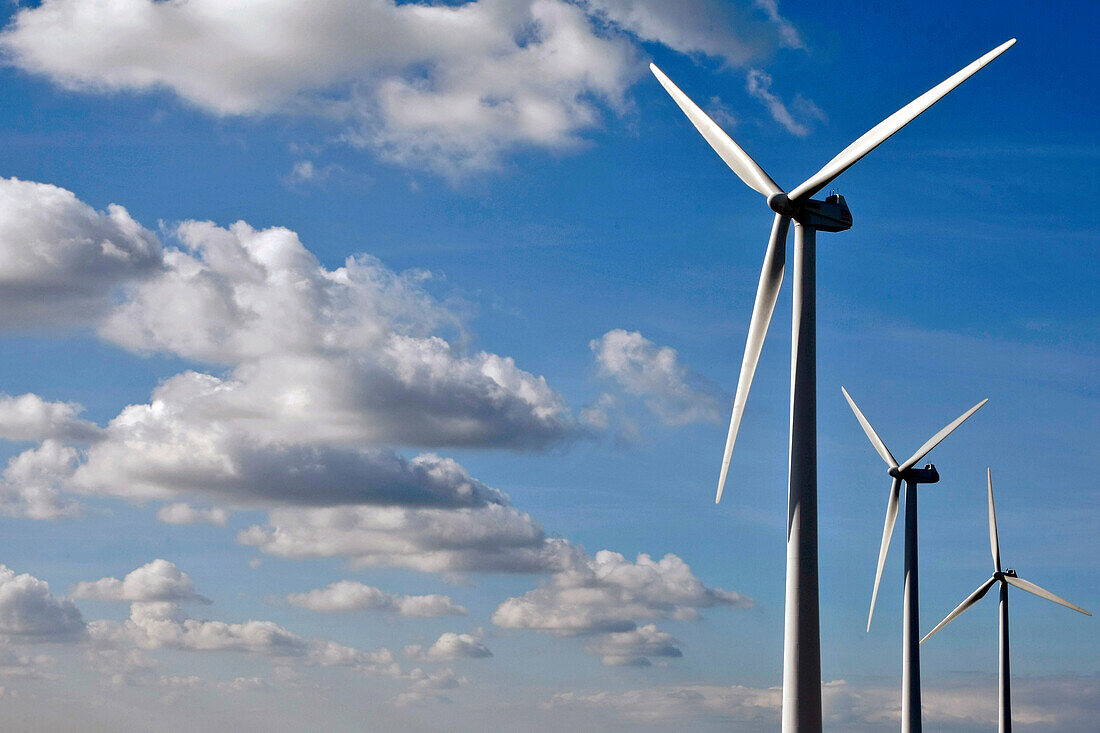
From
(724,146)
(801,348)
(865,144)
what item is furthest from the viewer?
(724,146)

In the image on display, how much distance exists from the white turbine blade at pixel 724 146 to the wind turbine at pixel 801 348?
0.05m

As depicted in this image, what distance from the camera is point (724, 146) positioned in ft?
188

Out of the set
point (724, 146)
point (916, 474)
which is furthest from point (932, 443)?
point (724, 146)

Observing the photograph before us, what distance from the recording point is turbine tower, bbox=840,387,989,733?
9950 centimetres

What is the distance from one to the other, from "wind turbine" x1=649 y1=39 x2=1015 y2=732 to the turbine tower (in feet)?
155

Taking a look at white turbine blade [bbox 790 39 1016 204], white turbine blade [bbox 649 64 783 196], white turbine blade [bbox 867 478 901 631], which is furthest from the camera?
white turbine blade [bbox 867 478 901 631]

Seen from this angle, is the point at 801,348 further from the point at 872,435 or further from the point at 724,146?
the point at 872,435

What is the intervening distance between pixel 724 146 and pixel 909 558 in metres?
55.5

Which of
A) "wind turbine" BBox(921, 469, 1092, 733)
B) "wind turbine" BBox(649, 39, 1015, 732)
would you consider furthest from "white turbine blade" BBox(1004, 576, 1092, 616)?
"wind turbine" BBox(649, 39, 1015, 732)

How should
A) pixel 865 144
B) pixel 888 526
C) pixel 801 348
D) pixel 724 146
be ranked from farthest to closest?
1. pixel 888 526
2. pixel 724 146
3. pixel 865 144
4. pixel 801 348

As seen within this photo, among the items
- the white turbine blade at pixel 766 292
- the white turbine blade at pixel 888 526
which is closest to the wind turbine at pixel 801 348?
the white turbine blade at pixel 766 292

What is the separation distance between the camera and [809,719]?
43.8 m

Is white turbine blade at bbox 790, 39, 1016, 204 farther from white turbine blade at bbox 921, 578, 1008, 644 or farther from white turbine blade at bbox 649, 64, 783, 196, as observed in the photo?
white turbine blade at bbox 921, 578, 1008, 644

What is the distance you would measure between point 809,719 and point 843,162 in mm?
22801
